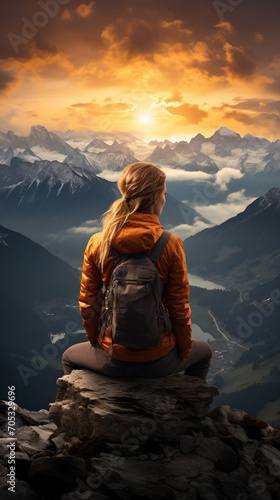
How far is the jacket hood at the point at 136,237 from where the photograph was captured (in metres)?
4.79

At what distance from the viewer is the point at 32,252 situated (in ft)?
564

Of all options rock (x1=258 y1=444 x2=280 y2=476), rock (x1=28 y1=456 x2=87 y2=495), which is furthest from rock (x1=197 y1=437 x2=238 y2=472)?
rock (x1=28 y1=456 x2=87 y2=495)

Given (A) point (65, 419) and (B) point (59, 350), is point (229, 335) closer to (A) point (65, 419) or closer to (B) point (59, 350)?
(B) point (59, 350)

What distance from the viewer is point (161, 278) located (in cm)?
500

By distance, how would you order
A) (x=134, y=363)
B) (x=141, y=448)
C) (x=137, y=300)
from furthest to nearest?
(x=141, y=448) < (x=134, y=363) < (x=137, y=300)

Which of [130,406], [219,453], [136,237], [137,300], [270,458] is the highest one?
[136,237]

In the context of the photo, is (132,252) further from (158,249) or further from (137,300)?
(137,300)

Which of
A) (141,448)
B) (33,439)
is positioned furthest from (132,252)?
(33,439)

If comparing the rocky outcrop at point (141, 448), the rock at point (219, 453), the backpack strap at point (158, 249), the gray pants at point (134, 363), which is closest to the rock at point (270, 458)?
the rocky outcrop at point (141, 448)

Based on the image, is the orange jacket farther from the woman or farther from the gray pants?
the gray pants

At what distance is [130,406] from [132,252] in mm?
2340

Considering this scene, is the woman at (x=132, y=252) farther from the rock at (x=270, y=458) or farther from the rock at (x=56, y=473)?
the rock at (x=270, y=458)

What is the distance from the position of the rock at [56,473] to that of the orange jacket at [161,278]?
136cm

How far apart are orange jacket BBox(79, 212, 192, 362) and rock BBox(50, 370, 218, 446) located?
86cm
